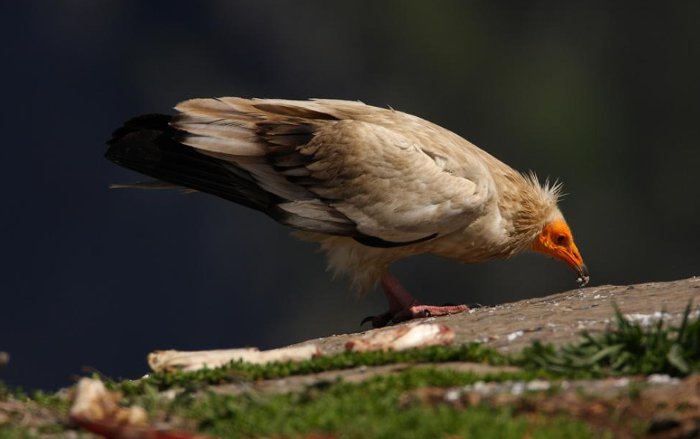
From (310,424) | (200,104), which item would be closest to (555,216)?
(200,104)

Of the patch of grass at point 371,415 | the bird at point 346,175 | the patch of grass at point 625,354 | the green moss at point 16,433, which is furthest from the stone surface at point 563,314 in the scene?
the green moss at point 16,433

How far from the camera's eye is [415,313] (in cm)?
827

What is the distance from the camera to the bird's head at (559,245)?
938cm

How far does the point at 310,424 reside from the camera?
4.05 meters

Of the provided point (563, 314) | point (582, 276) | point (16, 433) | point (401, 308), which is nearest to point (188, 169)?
point (401, 308)

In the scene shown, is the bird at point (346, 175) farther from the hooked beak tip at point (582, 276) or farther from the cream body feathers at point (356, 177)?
the hooked beak tip at point (582, 276)

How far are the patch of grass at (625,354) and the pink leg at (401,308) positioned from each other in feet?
10.3

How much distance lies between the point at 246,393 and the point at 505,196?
4396mm

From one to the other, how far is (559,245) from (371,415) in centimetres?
569

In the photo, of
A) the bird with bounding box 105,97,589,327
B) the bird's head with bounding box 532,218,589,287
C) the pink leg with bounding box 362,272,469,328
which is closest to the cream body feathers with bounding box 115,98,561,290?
the bird with bounding box 105,97,589,327

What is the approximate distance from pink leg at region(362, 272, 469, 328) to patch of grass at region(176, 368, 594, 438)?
11.2ft

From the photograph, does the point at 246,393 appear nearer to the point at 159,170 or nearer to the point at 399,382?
the point at 399,382

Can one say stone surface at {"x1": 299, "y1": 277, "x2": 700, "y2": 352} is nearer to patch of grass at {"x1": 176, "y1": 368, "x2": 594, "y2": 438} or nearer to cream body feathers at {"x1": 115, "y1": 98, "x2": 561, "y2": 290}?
cream body feathers at {"x1": 115, "y1": 98, "x2": 561, "y2": 290}

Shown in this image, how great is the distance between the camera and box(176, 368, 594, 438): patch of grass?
12.6 ft
